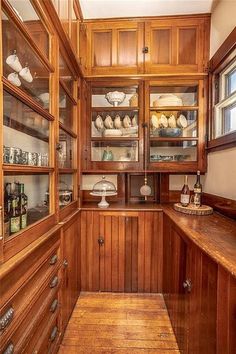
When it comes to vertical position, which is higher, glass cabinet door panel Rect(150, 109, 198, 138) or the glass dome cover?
glass cabinet door panel Rect(150, 109, 198, 138)

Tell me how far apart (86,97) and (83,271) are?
5.57 feet

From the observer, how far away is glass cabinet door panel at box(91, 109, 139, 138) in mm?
2236

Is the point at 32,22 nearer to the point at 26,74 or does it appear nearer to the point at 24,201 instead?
the point at 26,74

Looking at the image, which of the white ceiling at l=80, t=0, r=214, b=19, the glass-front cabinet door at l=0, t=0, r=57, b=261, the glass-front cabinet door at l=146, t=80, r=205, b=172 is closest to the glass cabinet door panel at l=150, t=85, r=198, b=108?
the glass-front cabinet door at l=146, t=80, r=205, b=172

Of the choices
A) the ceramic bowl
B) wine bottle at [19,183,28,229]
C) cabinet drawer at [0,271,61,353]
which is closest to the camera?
cabinet drawer at [0,271,61,353]

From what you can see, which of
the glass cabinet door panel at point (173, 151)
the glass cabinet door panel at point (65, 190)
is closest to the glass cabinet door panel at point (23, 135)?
the glass cabinet door panel at point (65, 190)

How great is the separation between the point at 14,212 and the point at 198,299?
1.00 m

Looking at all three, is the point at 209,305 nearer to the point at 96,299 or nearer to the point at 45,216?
the point at 45,216

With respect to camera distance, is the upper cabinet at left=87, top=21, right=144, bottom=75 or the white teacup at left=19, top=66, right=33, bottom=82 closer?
the white teacup at left=19, top=66, right=33, bottom=82

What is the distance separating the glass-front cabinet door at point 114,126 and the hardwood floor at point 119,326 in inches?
48.5

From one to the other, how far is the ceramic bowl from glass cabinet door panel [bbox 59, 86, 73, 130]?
441mm

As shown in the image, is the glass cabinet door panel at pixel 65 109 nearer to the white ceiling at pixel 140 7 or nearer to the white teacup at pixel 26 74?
the white teacup at pixel 26 74

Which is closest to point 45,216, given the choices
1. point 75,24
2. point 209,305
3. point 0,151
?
point 0,151

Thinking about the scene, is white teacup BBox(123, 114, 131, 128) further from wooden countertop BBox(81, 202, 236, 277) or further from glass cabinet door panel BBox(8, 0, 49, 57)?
glass cabinet door panel BBox(8, 0, 49, 57)
